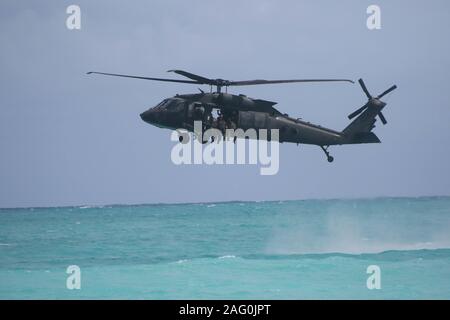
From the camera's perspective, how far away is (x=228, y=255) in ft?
128

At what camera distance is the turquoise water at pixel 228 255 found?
85.4 feet

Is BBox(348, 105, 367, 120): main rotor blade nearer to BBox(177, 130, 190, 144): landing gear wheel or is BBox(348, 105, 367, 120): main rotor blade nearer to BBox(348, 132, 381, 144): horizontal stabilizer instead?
BBox(348, 132, 381, 144): horizontal stabilizer

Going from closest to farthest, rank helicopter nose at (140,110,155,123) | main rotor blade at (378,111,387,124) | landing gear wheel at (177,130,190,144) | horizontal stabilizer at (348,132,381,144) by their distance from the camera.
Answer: landing gear wheel at (177,130,190,144)
helicopter nose at (140,110,155,123)
main rotor blade at (378,111,387,124)
horizontal stabilizer at (348,132,381,144)

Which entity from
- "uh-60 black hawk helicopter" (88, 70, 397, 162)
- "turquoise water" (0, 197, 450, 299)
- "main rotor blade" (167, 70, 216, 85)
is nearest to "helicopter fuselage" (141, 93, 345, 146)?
"uh-60 black hawk helicopter" (88, 70, 397, 162)

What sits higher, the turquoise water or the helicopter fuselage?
the helicopter fuselage

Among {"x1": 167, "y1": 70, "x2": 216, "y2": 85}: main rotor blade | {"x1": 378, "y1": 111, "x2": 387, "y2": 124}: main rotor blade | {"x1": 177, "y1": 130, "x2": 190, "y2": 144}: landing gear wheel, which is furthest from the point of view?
{"x1": 378, "y1": 111, "x2": 387, "y2": 124}: main rotor blade

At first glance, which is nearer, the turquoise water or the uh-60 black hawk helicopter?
the uh-60 black hawk helicopter

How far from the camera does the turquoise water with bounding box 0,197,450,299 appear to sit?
1024 inches

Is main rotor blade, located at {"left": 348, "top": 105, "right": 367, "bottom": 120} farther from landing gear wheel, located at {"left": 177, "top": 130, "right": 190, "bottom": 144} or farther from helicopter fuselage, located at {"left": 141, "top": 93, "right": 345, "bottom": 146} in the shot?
landing gear wheel, located at {"left": 177, "top": 130, "right": 190, "bottom": 144}

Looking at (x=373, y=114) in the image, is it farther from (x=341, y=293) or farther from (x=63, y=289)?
(x=63, y=289)

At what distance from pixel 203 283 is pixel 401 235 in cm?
2626

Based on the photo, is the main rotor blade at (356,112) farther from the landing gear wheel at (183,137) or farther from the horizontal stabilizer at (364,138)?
the landing gear wheel at (183,137)

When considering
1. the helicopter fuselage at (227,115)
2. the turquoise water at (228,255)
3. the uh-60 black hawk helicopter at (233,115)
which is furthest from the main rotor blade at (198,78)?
the turquoise water at (228,255)

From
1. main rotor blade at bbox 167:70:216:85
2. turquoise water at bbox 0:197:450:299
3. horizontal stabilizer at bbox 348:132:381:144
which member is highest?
main rotor blade at bbox 167:70:216:85
